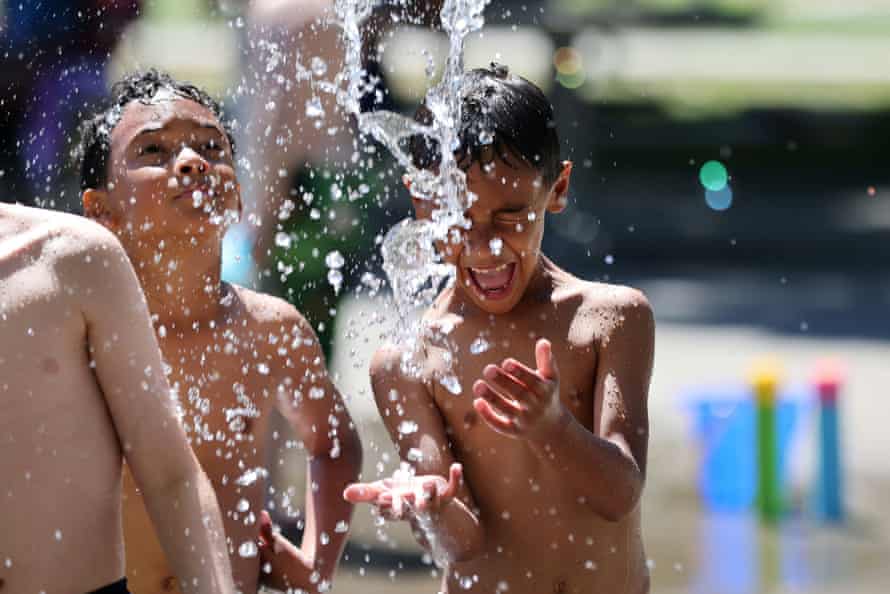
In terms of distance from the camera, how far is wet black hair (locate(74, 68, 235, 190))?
9.25ft

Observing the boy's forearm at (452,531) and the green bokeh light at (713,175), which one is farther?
the green bokeh light at (713,175)

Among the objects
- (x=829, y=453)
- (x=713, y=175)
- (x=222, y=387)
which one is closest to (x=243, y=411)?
(x=222, y=387)

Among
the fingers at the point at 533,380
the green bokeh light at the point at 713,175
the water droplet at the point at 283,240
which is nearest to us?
the fingers at the point at 533,380

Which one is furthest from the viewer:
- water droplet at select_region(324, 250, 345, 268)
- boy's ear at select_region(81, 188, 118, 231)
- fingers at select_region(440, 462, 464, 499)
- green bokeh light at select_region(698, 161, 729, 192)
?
green bokeh light at select_region(698, 161, 729, 192)

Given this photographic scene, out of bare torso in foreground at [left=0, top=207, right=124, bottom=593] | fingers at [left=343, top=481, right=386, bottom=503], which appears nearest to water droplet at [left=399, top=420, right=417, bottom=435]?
fingers at [left=343, top=481, right=386, bottom=503]

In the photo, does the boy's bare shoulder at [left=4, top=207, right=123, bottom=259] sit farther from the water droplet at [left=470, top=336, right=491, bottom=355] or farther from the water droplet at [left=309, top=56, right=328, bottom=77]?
the water droplet at [left=309, top=56, right=328, bottom=77]

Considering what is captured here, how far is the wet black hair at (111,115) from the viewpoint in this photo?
2.82 m

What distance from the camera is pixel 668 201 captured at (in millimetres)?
10797

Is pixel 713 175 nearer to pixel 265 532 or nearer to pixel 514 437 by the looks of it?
pixel 265 532

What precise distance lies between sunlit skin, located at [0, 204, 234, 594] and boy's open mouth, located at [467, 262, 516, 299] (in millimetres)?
637

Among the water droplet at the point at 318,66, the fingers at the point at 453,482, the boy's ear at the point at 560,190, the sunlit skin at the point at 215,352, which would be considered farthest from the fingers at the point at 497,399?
the water droplet at the point at 318,66

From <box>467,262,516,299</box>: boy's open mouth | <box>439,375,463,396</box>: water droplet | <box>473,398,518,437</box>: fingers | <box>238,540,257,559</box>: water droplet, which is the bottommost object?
<box>238,540,257,559</box>: water droplet

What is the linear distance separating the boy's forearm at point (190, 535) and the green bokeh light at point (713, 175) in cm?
953

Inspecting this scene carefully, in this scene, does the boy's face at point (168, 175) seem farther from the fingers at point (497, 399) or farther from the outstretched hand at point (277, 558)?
the fingers at point (497, 399)
